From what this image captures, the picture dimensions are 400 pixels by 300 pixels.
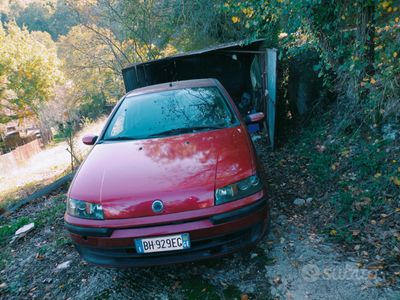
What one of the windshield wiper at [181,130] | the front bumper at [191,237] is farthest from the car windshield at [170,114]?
the front bumper at [191,237]

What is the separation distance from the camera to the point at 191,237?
2264 millimetres

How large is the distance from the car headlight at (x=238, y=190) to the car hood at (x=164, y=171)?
41mm

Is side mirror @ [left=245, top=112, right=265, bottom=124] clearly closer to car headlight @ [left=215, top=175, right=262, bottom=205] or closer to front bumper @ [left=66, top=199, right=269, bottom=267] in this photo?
car headlight @ [left=215, top=175, right=262, bottom=205]

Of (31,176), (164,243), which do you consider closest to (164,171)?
(164,243)

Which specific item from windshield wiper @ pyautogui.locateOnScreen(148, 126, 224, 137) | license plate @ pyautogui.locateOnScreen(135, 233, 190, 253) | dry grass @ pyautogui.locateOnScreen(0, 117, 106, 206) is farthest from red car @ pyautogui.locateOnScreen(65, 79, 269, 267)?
dry grass @ pyautogui.locateOnScreen(0, 117, 106, 206)

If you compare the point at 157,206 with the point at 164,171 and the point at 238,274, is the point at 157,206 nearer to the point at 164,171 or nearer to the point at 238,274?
the point at 164,171

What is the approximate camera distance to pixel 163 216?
228 cm

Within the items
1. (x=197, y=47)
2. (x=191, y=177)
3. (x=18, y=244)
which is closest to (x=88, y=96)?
(x=197, y=47)

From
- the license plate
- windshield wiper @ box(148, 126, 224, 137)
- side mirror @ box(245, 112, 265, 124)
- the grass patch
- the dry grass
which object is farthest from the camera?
the dry grass

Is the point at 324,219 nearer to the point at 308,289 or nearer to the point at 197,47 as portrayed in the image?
the point at 308,289

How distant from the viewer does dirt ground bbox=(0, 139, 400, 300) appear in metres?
2.36

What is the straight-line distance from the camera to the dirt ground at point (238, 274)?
7.73 feet

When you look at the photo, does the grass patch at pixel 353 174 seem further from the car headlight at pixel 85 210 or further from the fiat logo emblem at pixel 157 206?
the car headlight at pixel 85 210

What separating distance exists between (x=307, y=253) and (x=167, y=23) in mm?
10124
